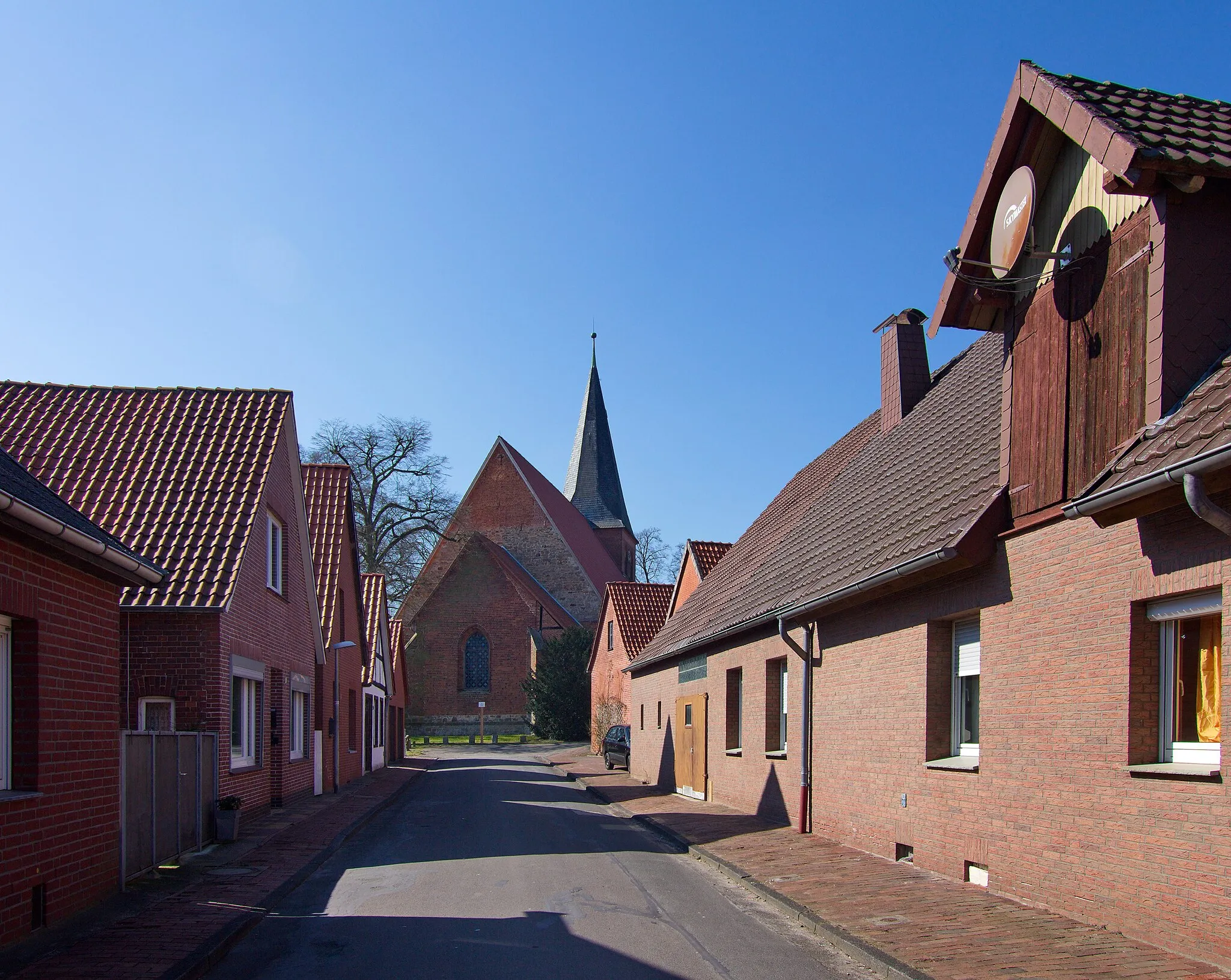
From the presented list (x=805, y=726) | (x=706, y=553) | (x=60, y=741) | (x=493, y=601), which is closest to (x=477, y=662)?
(x=493, y=601)

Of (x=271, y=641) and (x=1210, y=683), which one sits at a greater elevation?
(x=1210, y=683)

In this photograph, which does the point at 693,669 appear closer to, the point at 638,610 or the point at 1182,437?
the point at 1182,437

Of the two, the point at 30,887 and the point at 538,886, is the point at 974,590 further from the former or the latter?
the point at 30,887

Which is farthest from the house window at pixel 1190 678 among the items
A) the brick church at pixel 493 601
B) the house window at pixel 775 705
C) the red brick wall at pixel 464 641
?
the red brick wall at pixel 464 641

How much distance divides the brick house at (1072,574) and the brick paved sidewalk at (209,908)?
6.13 meters

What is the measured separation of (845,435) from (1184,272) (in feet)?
49.7

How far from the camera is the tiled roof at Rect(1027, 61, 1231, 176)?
24.7 feet

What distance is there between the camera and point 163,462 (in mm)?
16531

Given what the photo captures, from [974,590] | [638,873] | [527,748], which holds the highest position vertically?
[974,590]

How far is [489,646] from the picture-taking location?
181ft

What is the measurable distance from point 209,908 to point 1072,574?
7.43 meters

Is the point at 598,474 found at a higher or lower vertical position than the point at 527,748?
higher

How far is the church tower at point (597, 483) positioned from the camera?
70.9 meters

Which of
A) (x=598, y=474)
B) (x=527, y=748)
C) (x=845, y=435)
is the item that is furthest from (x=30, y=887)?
(x=598, y=474)
